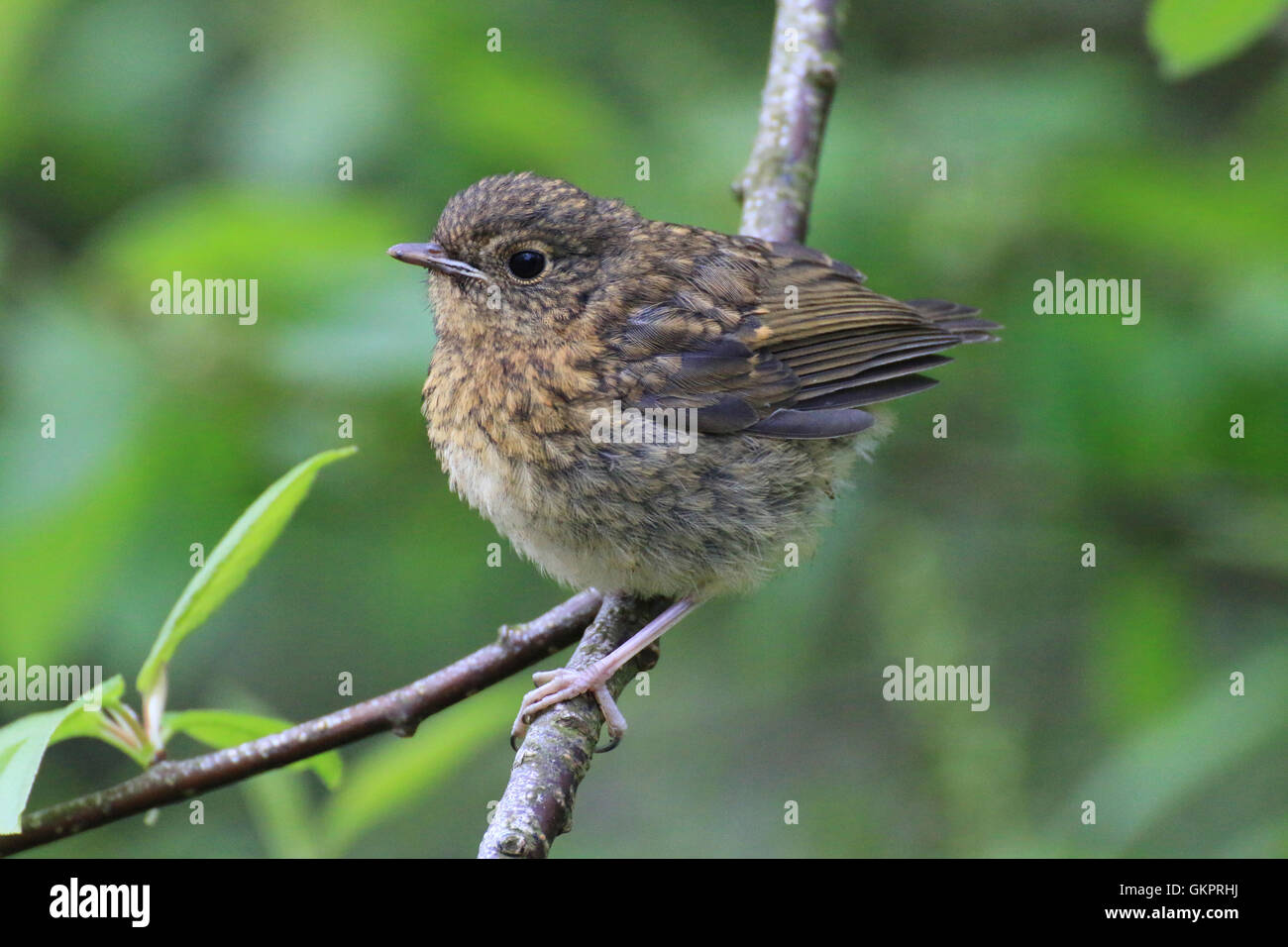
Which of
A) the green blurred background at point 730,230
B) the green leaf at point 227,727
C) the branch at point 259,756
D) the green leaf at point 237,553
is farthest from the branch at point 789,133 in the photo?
the green leaf at point 237,553

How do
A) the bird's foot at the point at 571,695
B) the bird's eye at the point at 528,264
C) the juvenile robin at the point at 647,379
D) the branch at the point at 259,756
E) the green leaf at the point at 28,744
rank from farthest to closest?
1. the bird's eye at the point at 528,264
2. the juvenile robin at the point at 647,379
3. the bird's foot at the point at 571,695
4. the branch at the point at 259,756
5. the green leaf at the point at 28,744

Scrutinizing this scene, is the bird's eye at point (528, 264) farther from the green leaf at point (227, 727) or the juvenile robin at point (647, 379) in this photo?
the green leaf at point (227, 727)

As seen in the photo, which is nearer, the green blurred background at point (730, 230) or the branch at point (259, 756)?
the branch at point (259, 756)

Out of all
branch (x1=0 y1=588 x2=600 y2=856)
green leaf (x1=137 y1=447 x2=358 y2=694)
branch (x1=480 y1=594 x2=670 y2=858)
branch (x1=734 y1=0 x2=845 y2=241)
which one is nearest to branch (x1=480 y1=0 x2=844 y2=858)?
branch (x1=734 y1=0 x2=845 y2=241)

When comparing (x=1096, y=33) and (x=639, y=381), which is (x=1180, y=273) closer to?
(x=1096, y=33)

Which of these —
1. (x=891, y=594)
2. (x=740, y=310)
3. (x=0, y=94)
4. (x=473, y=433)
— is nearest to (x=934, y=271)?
(x=740, y=310)

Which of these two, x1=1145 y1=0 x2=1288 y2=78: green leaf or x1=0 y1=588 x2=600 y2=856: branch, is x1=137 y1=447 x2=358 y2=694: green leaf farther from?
x1=1145 y1=0 x2=1288 y2=78: green leaf

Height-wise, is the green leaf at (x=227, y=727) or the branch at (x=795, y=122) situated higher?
the branch at (x=795, y=122)
